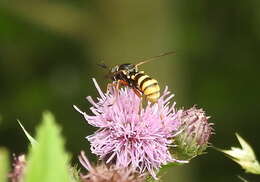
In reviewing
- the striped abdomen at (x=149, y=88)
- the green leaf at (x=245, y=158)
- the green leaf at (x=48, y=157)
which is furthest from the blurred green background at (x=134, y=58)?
the green leaf at (x=48, y=157)

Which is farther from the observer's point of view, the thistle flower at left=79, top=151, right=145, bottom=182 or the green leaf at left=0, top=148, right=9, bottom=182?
the thistle flower at left=79, top=151, right=145, bottom=182

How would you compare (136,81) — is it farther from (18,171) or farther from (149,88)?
(18,171)

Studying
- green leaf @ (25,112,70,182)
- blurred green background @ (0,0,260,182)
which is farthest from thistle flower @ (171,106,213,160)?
blurred green background @ (0,0,260,182)

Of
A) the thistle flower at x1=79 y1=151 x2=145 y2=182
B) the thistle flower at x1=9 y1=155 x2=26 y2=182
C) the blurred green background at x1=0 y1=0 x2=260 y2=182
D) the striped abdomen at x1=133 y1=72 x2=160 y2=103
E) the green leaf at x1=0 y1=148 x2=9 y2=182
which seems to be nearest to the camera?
the green leaf at x1=0 y1=148 x2=9 y2=182

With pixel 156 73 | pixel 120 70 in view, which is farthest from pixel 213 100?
pixel 120 70

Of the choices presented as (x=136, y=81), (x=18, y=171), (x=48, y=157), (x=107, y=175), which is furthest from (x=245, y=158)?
(x=48, y=157)

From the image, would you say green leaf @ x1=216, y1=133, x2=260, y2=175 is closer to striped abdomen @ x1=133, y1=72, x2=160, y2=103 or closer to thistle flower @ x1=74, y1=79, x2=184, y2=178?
thistle flower @ x1=74, y1=79, x2=184, y2=178

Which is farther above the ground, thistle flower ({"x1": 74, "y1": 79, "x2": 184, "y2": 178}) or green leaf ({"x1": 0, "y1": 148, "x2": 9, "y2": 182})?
thistle flower ({"x1": 74, "y1": 79, "x2": 184, "y2": 178})
